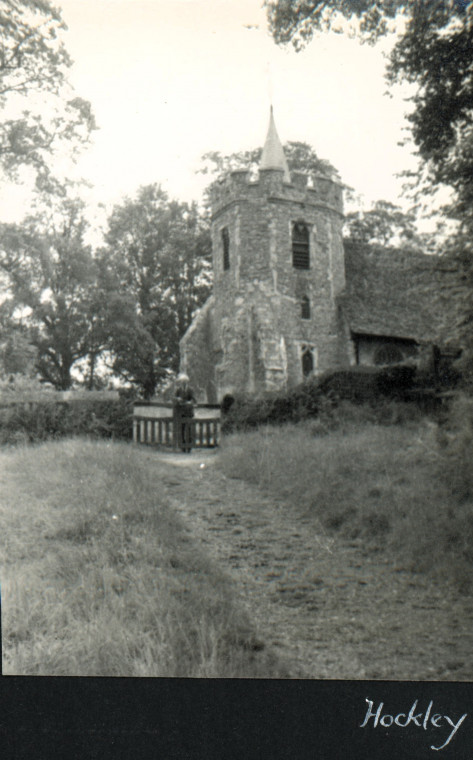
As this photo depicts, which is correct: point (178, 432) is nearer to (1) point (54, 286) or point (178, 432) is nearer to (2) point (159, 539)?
(2) point (159, 539)

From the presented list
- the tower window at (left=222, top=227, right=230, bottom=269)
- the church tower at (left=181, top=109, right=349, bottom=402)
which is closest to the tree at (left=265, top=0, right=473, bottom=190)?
the church tower at (left=181, top=109, right=349, bottom=402)

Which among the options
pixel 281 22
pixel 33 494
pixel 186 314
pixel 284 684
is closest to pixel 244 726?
pixel 284 684

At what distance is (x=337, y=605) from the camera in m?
4.97

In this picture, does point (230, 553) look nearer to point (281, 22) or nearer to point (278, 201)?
point (281, 22)

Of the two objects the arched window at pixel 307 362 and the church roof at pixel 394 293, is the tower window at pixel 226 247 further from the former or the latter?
the arched window at pixel 307 362

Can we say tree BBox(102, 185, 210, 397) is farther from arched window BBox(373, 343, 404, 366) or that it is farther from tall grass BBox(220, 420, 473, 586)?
arched window BBox(373, 343, 404, 366)

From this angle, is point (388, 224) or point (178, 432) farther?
point (178, 432)

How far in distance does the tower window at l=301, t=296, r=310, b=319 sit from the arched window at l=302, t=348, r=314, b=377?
1.28 metres

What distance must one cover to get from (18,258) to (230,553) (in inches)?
122

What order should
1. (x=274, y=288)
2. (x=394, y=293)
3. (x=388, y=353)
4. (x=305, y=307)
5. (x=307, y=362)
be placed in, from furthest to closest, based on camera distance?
(x=274, y=288)
(x=305, y=307)
(x=388, y=353)
(x=307, y=362)
(x=394, y=293)

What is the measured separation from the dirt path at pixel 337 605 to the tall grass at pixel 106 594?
0.79 ft

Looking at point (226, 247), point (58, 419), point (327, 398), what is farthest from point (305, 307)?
point (58, 419)

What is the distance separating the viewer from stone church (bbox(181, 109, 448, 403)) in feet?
54.6

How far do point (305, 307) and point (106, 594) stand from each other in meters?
15.1
